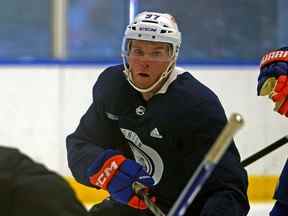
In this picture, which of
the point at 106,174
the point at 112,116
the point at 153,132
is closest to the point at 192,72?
the point at 112,116

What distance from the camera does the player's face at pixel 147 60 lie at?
2.00 meters

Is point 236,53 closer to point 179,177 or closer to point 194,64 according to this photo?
point 194,64

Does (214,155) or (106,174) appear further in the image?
(106,174)

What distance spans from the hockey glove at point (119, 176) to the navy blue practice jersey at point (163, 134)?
0.23 feet

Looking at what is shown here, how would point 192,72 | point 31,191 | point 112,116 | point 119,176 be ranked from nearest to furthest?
point 31,191 → point 119,176 → point 112,116 → point 192,72

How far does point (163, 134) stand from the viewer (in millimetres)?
2020

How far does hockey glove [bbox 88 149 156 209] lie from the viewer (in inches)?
75.0

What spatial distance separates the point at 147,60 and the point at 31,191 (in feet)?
3.47

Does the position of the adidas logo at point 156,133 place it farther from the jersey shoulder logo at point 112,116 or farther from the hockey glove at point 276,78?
the hockey glove at point 276,78

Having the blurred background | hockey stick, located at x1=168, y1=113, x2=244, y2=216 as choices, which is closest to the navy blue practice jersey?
hockey stick, located at x1=168, y1=113, x2=244, y2=216

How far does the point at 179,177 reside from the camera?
2.04 m

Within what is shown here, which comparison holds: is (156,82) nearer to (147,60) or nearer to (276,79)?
(147,60)

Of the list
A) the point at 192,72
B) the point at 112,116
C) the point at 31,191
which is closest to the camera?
the point at 31,191

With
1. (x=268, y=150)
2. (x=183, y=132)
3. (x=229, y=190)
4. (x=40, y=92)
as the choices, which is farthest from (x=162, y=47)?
(x=40, y=92)
